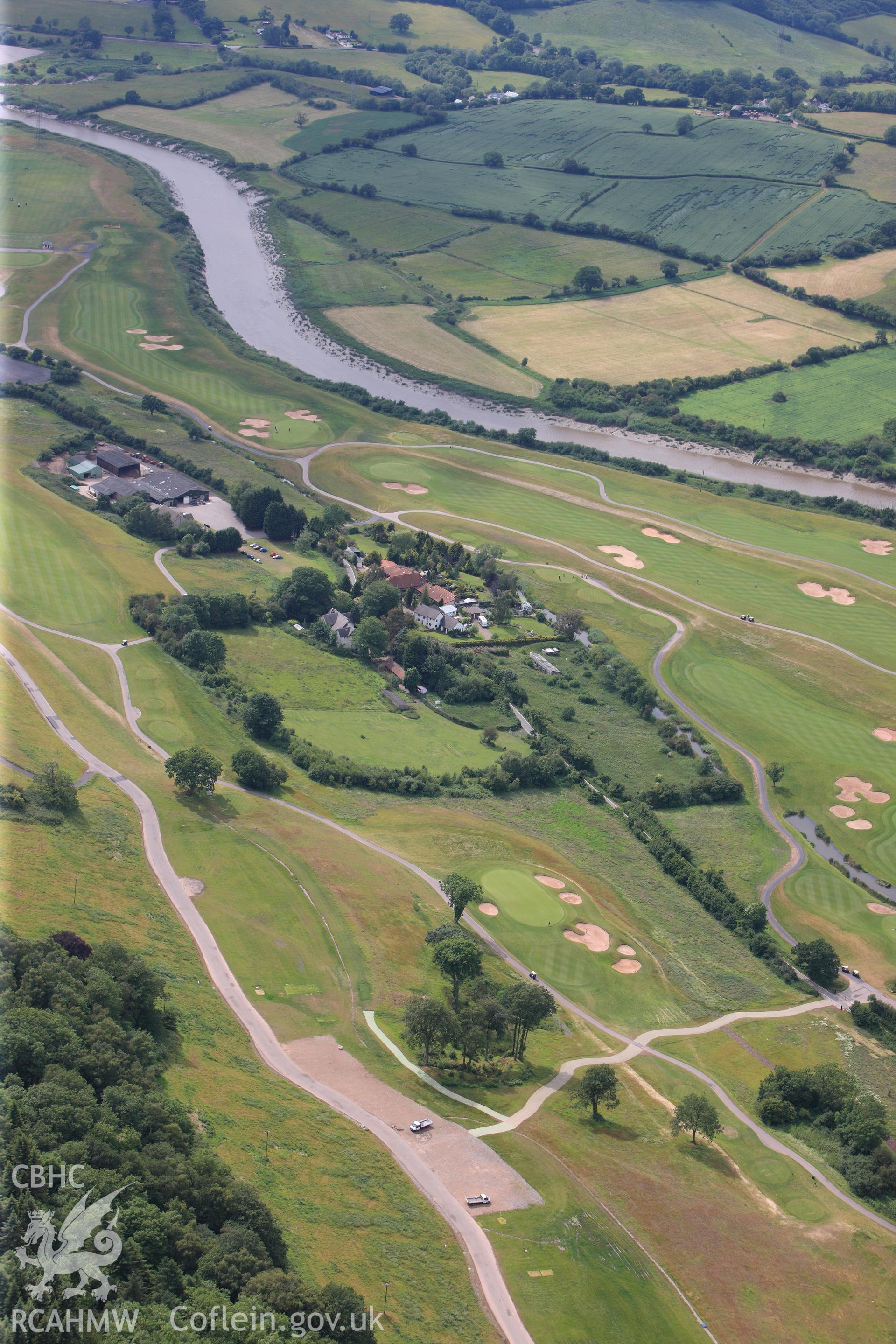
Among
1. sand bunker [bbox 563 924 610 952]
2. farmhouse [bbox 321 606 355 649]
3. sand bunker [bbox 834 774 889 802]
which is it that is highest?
farmhouse [bbox 321 606 355 649]

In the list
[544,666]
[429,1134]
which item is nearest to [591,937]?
[429,1134]

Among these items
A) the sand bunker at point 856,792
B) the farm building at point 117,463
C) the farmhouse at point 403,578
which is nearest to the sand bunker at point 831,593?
the sand bunker at point 856,792

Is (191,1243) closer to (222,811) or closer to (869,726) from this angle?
(222,811)

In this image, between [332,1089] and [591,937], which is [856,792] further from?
[332,1089]

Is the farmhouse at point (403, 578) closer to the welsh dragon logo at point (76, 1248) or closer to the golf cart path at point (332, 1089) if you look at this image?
the golf cart path at point (332, 1089)

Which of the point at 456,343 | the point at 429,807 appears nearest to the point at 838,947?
the point at 429,807

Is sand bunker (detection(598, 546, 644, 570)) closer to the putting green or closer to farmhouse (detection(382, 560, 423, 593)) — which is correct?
farmhouse (detection(382, 560, 423, 593))

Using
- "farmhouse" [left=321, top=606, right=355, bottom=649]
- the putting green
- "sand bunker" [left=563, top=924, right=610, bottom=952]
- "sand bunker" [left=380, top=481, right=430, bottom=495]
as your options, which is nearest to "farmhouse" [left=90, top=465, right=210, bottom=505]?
"sand bunker" [left=380, top=481, right=430, bottom=495]
